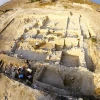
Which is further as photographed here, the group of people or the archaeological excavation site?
the group of people

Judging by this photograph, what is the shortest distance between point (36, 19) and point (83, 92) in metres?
12.7

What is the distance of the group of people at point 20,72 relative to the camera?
12758mm

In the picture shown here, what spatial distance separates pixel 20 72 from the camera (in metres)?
13.1

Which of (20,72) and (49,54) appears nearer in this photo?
(20,72)

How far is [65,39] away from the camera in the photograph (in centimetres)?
1845

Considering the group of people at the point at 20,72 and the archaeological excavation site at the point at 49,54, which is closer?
the archaeological excavation site at the point at 49,54

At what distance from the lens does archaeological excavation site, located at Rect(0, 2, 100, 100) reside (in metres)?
12.1

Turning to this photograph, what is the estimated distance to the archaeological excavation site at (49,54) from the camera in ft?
39.7

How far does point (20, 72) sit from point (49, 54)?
12.6 feet

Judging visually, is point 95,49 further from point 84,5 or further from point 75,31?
point 84,5

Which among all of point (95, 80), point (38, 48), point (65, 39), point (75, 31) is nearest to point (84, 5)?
point (75, 31)

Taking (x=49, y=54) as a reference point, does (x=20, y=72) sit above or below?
above

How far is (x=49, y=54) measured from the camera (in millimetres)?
16312

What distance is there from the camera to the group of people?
41.9 feet
